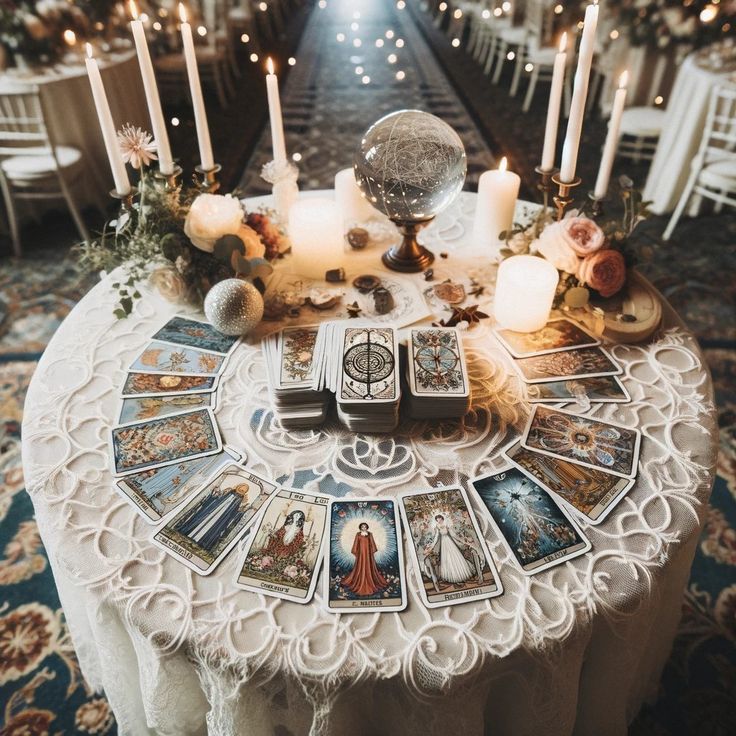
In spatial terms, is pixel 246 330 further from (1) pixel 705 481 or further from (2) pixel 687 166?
(2) pixel 687 166

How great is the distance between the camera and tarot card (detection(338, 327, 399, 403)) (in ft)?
3.61

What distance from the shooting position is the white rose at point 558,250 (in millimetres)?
1344

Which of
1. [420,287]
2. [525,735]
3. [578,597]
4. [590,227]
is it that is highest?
[590,227]

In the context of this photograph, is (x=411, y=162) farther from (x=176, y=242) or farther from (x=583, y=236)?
(x=176, y=242)

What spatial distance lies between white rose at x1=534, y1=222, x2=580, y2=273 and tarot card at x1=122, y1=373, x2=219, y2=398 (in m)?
0.79

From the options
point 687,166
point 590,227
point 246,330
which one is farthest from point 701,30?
point 246,330

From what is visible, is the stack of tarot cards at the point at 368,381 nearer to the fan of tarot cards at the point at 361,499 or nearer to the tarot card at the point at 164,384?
the fan of tarot cards at the point at 361,499

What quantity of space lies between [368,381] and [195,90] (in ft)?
2.80

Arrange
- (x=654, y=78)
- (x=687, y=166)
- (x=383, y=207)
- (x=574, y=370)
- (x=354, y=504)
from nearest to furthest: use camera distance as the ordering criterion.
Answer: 1. (x=354, y=504)
2. (x=574, y=370)
3. (x=383, y=207)
4. (x=687, y=166)
5. (x=654, y=78)

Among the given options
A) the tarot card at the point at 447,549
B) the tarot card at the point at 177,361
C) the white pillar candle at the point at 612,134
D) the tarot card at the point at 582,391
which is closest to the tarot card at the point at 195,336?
the tarot card at the point at 177,361

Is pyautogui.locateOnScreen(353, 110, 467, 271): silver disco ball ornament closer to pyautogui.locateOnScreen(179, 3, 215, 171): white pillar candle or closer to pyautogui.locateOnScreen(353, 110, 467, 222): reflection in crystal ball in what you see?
pyautogui.locateOnScreen(353, 110, 467, 222): reflection in crystal ball

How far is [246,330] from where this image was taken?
136 centimetres

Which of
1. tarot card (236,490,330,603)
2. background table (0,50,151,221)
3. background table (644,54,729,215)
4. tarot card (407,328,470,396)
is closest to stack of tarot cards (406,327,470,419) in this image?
tarot card (407,328,470,396)

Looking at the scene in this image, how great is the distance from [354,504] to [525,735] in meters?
0.47
